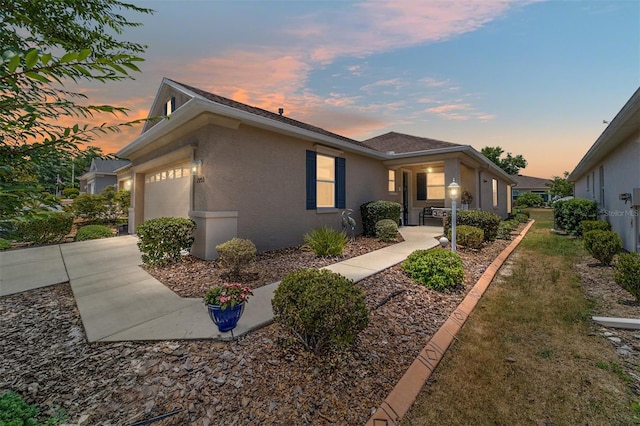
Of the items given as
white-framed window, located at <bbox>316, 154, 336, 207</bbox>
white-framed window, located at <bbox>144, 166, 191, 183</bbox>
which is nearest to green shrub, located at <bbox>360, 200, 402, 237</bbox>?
white-framed window, located at <bbox>316, 154, 336, 207</bbox>

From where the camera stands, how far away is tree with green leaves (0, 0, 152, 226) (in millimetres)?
1243

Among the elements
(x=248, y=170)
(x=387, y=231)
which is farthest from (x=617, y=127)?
(x=248, y=170)

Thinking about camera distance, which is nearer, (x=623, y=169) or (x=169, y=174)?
(x=623, y=169)

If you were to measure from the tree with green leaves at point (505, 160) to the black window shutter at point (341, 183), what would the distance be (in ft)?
111

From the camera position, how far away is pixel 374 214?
927 centimetres

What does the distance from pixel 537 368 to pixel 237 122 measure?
6577mm

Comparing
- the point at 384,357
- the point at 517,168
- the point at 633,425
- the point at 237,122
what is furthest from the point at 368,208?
the point at 517,168

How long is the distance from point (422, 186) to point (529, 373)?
11.5 metres

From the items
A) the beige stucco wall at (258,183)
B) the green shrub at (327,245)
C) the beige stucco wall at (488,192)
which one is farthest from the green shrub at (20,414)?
the beige stucco wall at (488,192)

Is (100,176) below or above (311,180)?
above

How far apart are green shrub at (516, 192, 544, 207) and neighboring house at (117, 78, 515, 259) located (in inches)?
1084

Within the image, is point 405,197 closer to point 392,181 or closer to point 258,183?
point 392,181

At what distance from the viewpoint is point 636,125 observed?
216 inches

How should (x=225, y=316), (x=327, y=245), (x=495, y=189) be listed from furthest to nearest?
(x=495, y=189) → (x=327, y=245) → (x=225, y=316)
